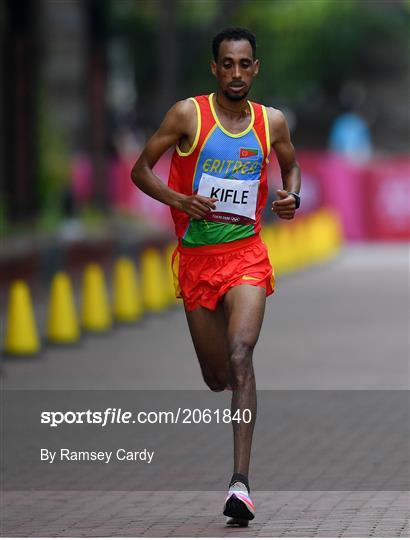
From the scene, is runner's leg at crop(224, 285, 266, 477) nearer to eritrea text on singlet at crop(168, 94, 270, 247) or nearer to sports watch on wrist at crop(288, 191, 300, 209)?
eritrea text on singlet at crop(168, 94, 270, 247)

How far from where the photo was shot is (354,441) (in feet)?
33.9

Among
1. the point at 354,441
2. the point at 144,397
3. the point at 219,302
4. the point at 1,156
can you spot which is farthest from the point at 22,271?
the point at 219,302

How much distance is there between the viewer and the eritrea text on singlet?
26.3 ft

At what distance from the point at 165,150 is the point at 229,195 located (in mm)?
352

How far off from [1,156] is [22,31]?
212 cm

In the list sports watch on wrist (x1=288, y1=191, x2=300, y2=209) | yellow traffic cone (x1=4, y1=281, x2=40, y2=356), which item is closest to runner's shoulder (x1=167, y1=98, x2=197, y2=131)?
sports watch on wrist (x1=288, y1=191, x2=300, y2=209)

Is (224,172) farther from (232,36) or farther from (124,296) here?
(124,296)

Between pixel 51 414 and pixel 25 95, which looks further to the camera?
pixel 25 95

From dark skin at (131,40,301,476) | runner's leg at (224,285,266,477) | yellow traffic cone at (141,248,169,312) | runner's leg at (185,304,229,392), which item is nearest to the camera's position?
runner's leg at (224,285,266,477)

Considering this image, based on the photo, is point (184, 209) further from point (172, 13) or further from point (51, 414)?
point (172, 13)

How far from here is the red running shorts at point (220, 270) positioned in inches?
320

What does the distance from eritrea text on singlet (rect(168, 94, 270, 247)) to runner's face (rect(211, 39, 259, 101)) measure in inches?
5.0

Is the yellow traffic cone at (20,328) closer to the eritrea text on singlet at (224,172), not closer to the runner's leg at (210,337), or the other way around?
the runner's leg at (210,337)

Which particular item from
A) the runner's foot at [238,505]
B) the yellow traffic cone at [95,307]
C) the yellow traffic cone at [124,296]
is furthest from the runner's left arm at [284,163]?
the yellow traffic cone at [124,296]
